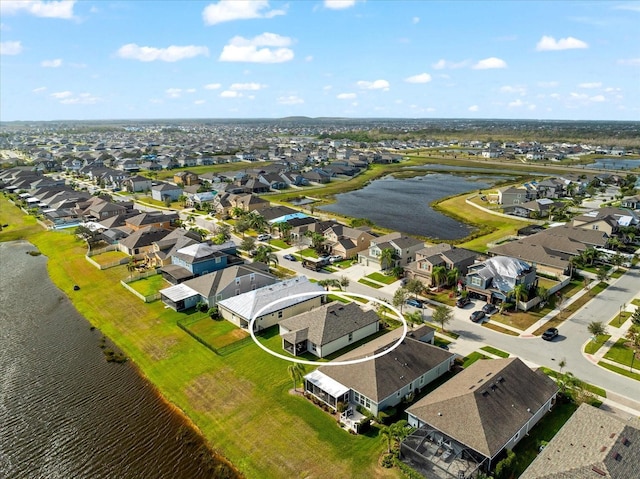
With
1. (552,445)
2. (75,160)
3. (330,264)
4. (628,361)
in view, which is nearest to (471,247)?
(330,264)

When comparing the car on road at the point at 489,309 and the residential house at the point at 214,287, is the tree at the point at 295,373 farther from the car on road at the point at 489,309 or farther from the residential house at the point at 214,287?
the car on road at the point at 489,309

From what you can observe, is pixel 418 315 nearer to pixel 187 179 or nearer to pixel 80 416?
pixel 80 416

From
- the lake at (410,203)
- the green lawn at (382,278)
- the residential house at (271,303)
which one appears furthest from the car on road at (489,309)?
the lake at (410,203)

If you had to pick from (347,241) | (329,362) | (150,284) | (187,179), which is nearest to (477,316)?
(329,362)

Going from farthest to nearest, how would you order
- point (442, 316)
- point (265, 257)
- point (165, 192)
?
point (165, 192) < point (265, 257) < point (442, 316)

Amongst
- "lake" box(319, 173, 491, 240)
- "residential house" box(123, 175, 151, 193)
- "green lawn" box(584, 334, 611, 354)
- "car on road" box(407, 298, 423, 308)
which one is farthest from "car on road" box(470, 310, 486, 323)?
"residential house" box(123, 175, 151, 193)

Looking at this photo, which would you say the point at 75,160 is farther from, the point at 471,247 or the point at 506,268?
the point at 506,268

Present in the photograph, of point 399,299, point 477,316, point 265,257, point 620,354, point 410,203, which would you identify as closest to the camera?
point 620,354
